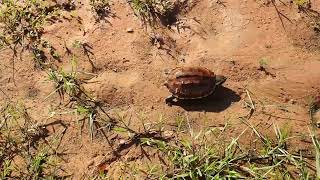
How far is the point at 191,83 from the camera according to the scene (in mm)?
5438

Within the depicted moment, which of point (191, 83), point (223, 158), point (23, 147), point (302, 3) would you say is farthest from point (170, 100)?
point (302, 3)

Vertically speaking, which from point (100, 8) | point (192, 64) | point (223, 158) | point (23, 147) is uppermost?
point (100, 8)

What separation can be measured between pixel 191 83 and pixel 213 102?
1.42 ft

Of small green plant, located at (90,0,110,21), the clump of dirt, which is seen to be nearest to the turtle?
the clump of dirt

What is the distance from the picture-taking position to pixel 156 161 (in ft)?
17.3

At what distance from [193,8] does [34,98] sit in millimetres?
2462

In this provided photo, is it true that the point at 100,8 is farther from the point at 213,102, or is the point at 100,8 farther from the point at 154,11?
the point at 213,102

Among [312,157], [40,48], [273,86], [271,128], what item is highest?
[40,48]

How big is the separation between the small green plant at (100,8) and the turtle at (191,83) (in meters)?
1.42

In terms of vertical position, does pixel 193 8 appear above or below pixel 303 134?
above

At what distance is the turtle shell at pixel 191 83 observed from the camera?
5.45m

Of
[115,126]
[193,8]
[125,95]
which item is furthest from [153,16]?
[115,126]

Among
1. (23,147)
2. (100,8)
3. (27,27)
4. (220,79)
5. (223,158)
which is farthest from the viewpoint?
(100,8)

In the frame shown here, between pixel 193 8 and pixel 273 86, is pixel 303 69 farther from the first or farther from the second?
pixel 193 8
